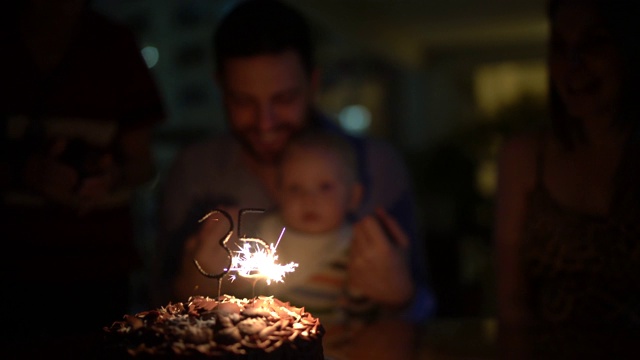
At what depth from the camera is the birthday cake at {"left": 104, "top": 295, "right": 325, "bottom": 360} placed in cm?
137

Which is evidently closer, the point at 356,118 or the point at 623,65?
the point at 623,65

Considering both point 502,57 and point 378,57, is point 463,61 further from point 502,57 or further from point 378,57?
point 378,57

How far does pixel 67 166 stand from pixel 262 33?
2.81 feet

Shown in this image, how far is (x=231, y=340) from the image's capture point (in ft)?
4.53

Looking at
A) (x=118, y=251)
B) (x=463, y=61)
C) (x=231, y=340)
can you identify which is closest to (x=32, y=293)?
(x=118, y=251)

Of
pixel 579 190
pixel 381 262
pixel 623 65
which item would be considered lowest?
pixel 381 262

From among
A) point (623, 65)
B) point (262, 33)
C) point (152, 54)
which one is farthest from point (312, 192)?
point (152, 54)

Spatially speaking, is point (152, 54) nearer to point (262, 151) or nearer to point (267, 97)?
point (262, 151)

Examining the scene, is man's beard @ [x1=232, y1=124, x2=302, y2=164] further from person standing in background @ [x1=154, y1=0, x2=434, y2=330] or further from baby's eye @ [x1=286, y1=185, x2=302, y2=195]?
baby's eye @ [x1=286, y1=185, x2=302, y2=195]

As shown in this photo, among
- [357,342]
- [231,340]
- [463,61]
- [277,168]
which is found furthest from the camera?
[463,61]

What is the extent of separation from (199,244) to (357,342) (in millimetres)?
719

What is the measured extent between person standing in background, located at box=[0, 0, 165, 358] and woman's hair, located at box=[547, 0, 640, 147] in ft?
4.75

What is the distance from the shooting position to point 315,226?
2785 millimetres

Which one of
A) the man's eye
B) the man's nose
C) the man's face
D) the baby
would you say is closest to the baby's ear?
the baby
